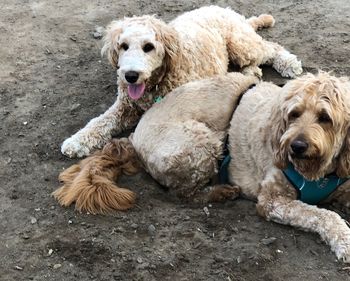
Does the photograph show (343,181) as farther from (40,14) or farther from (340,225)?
(40,14)

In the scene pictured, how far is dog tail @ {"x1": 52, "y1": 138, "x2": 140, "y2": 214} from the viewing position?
4855mm

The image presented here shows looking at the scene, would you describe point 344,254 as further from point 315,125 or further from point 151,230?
point 151,230

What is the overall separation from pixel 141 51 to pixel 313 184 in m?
2.04

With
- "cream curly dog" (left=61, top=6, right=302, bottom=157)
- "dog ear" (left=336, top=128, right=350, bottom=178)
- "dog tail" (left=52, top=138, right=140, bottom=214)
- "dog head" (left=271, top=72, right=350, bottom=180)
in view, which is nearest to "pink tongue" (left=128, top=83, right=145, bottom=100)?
"cream curly dog" (left=61, top=6, right=302, bottom=157)

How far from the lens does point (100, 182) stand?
4.90m

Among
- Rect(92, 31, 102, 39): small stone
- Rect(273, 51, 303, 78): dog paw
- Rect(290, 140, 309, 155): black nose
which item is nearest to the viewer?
Rect(290, 140, 309, 155): black nose

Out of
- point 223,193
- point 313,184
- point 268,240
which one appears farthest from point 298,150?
point 223,193

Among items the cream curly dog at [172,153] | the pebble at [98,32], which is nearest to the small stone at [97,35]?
the pebble at [98,32]

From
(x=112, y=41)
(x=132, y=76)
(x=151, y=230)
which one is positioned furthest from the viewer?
(x=112, y=41)

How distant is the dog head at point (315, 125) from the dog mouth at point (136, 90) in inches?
68.5

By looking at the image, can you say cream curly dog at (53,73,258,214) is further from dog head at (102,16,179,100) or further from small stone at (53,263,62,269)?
small stone at (53,263,62,269)

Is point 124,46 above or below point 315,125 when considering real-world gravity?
below

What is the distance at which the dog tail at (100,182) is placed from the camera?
15.9ft

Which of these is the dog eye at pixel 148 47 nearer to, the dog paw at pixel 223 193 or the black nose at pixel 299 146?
the dog paw at pixel 223 193
